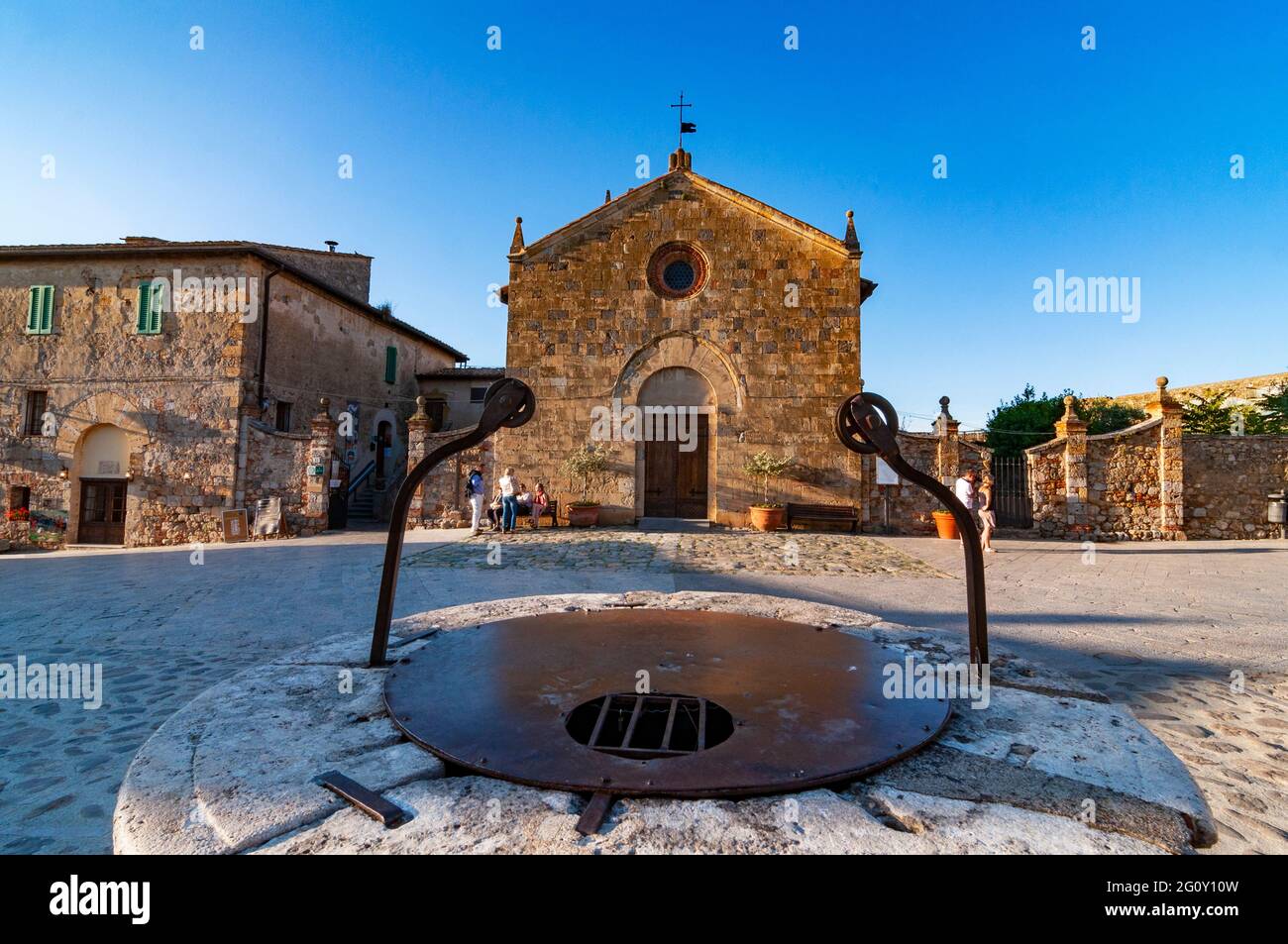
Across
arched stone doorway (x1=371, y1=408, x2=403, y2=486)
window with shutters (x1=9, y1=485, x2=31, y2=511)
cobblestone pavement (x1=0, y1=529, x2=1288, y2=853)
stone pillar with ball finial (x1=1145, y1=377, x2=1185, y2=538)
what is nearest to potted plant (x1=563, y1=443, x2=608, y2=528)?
cobblestone pavement (x1=0, y1=529, x2=1288, y2=853)

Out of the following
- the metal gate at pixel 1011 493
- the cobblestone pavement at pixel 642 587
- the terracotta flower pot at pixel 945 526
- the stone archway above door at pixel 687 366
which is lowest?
the cobblestone pavement at pixel 642 587

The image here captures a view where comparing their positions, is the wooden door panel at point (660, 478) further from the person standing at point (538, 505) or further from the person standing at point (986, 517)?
the person standing at point (986, 517)

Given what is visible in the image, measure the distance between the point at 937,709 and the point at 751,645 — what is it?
0.91 metres

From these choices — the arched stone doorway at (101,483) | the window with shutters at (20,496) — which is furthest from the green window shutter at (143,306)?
the window with shutters at (20,496)

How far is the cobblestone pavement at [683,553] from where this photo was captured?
8.61m

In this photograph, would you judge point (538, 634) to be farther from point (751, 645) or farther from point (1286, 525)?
point (1286, 525)

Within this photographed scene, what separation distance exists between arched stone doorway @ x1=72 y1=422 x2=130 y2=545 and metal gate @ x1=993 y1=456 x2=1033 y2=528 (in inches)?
851

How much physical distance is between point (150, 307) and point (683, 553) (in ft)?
48.8

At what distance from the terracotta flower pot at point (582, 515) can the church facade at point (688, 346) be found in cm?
32

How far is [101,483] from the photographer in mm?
15102

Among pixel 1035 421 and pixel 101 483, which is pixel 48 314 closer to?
pixel 101 483

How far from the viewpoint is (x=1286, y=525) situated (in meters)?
13.5
